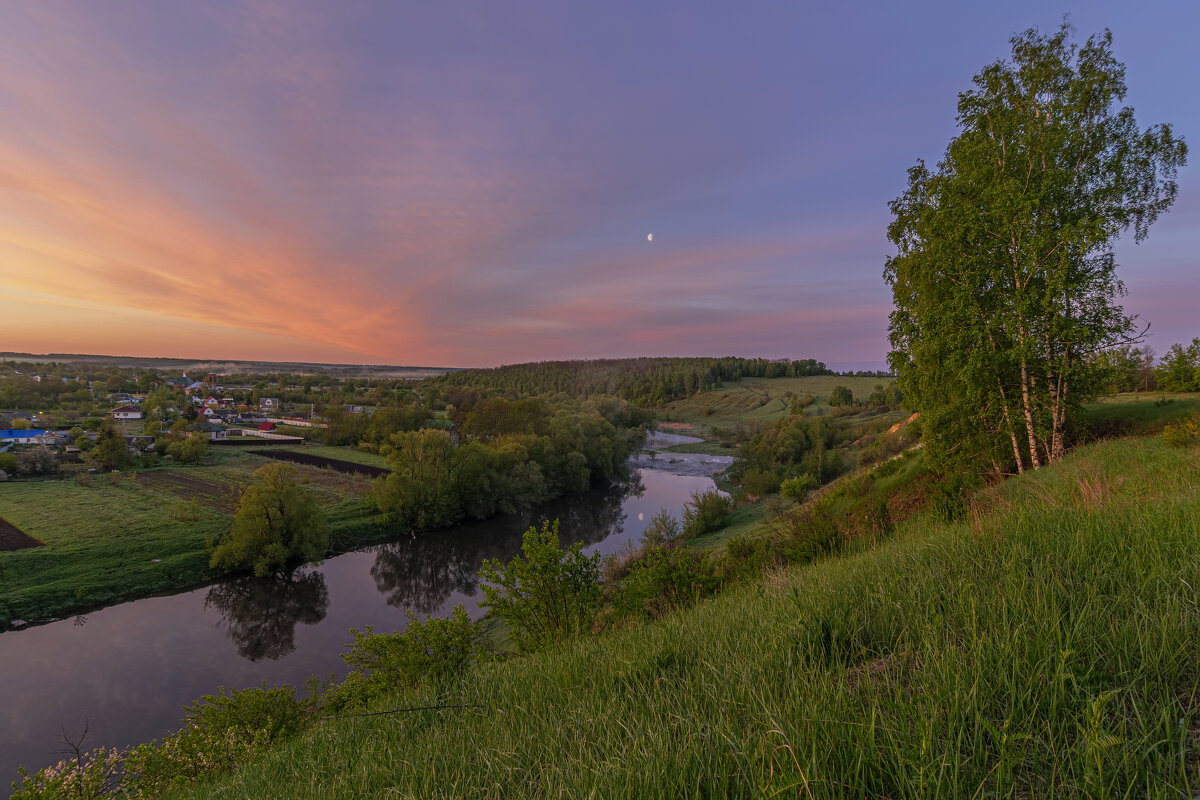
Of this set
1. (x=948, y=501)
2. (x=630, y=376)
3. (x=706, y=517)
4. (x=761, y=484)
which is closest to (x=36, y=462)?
(x=706, y=517)

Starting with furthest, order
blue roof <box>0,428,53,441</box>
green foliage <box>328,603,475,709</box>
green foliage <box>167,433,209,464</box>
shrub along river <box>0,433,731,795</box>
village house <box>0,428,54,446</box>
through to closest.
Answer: blue roof <box>0,428,53,441</box> < village house <box>0,428,54,446</box> < green foliage <box>167,433,209,464</box> < shrub along river <box>0,433,731,795</box> < green foliage <box>328,603,475,709</box>

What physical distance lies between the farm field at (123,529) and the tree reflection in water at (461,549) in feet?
15.9

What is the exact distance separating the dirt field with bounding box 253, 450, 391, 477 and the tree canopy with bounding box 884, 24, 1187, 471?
54.1 m

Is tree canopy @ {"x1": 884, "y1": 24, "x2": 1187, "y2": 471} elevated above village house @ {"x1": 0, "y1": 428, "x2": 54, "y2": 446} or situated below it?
above

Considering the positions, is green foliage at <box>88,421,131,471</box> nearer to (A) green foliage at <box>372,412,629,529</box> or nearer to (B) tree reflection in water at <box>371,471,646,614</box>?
(A) green foliage at <box>372,412,629,529</box>

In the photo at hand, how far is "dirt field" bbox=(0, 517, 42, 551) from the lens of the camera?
2868 centimetres

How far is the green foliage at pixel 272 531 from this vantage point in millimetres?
29766

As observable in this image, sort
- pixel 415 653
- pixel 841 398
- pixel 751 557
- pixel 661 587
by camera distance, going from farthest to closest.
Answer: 1. pixel 841 398
2. pixel 751 557
3. pixel 661 587
4. pixel 415 653

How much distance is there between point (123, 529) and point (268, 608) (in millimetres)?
15662

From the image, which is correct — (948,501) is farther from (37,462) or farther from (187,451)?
(37,462)

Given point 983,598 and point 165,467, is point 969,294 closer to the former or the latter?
point 983,598

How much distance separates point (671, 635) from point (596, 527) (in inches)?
1515

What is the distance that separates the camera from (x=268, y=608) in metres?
26.6

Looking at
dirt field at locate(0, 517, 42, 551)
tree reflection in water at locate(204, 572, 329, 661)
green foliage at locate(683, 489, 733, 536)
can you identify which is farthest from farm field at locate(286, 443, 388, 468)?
green foliage at locate(683, 489, 733, 536)
